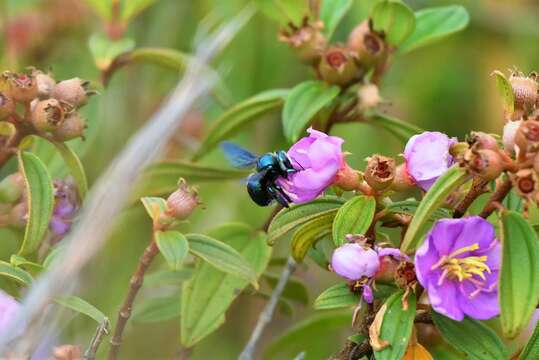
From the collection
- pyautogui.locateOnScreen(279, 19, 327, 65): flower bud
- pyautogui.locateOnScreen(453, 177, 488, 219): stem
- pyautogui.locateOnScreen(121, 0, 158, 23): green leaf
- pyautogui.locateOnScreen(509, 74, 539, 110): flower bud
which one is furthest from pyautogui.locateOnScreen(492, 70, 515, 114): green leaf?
pyautogui.locateOnScreen(121, 0, 158, 23): green leaf

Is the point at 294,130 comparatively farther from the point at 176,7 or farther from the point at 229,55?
the point at 176,7

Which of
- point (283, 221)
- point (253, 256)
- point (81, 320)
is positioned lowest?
point (81, 320)

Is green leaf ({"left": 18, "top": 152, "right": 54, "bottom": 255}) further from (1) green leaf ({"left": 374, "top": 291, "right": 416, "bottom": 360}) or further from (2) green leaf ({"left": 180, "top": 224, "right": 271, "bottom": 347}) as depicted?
(1) green leaf ({"left": 374, "top": 291, "right": 416, "bottom": 360})

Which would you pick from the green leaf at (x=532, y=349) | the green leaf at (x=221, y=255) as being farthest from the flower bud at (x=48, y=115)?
the green leaf at (x=532, y=349)

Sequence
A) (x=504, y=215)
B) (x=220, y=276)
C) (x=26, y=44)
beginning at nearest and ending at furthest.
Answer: (x=504, y=215) < (x=220, y=276) < (x=26, y=44)

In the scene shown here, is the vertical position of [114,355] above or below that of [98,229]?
below

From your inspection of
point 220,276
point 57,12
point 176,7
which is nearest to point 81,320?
point 220,276
